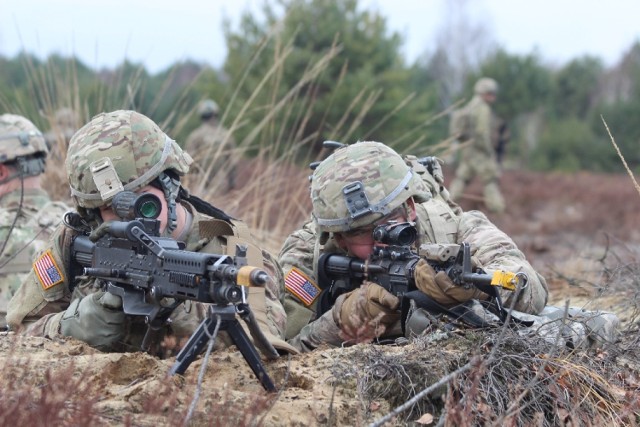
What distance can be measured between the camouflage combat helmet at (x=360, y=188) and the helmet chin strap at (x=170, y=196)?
2.27ft

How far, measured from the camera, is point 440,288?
3820 millimetres

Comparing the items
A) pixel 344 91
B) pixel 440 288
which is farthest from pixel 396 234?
pixel 344 91

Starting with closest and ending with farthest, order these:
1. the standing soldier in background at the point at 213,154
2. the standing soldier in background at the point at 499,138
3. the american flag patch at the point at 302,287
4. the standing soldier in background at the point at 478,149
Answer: the american flag patch at the point at 302,287, the standing soldier in background at the point at 213,154, the standing soldier in background at the point at 478,149, the standing soldier in background at the point at 499,138

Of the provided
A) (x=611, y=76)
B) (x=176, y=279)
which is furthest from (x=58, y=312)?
(x=611, y=76)

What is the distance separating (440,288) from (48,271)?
1.66 meters

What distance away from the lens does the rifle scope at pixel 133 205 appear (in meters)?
3.79

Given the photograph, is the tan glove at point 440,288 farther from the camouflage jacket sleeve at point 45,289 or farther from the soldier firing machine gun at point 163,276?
the camouflage jacket sleeve at point 45,289

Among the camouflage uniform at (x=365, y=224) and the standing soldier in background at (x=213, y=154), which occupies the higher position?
the camouflage uniform at (x=365, y=224)

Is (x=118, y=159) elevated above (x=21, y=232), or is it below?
above

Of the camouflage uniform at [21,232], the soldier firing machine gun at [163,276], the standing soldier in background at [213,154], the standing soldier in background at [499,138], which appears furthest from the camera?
the standing soldier in background at [499,138]

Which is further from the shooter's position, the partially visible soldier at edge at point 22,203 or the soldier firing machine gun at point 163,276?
the partially visible soldier at edge at point 22,203

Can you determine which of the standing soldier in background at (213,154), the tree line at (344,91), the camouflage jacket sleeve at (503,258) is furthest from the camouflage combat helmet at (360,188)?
the standing soldier in background at (213,154)

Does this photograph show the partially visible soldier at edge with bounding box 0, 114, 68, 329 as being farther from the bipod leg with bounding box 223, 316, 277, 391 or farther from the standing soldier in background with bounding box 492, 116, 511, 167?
the standing soldier in background with bounding box 492, 116, 511, 167

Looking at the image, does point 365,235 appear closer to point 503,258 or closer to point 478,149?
point 503,258
